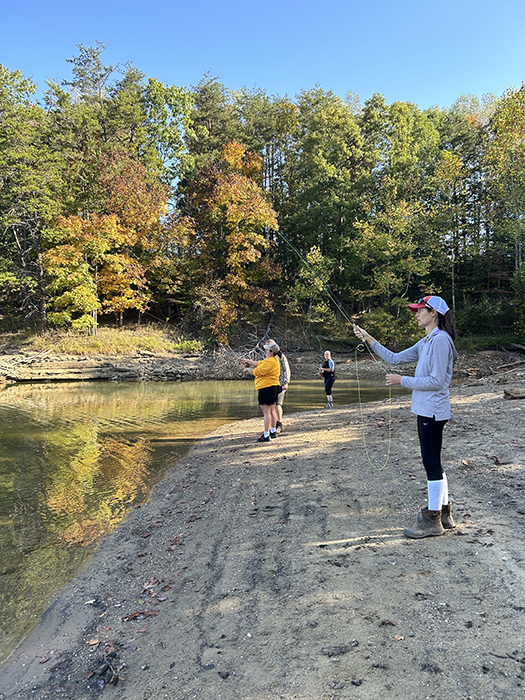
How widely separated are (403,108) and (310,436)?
1228 inches

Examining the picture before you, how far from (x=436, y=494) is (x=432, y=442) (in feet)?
1.71

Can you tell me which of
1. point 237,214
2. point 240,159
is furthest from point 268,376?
point 240,159

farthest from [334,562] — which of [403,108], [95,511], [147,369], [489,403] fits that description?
[403,108]

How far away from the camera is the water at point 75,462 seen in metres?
4.66

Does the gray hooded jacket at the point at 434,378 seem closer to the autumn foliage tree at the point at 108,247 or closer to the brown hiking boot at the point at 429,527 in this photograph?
the brown hiking boot at the point at 429,527

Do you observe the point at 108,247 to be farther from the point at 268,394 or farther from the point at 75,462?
the point at 268,394

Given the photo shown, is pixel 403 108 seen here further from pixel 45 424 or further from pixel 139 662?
pixel 139 662

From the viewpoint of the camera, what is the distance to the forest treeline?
25938 mm

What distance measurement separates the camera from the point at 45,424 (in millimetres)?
12086

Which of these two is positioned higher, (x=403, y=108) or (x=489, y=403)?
(x=403, y=108)

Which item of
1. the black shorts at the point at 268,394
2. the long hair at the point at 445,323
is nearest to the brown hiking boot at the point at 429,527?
the long hair at the point at 445,323

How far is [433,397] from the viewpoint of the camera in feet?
12.8

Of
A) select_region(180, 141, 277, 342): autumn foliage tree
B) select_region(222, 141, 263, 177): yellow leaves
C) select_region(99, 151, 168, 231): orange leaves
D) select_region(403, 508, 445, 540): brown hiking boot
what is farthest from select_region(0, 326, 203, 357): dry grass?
select_region(403, 508, 445, 540): brown hiking boot

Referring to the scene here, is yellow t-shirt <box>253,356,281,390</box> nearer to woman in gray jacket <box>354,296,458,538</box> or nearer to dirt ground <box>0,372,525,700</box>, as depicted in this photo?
dirt ground <box>0,372,525,700</box>
